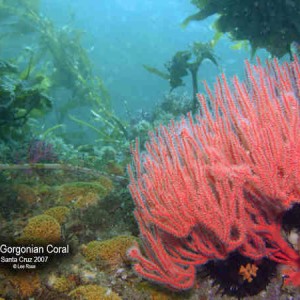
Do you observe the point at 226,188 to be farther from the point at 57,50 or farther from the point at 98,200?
the point at 57,50

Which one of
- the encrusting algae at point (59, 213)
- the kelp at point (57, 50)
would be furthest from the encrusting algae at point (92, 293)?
the kelp at point (57, 50)

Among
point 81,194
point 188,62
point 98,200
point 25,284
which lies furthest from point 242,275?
point 188,62

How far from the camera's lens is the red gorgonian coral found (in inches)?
88.4

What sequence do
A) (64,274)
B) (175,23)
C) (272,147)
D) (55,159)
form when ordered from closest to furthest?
(272,147)
(64,274)
(55,159)
(175,23)

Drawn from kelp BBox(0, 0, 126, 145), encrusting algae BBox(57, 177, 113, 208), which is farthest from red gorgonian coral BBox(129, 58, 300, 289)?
kelp BBox(0, 0, 126, 145)

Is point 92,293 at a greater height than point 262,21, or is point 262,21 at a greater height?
point 262,21

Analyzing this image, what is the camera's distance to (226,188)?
2314 millimetres

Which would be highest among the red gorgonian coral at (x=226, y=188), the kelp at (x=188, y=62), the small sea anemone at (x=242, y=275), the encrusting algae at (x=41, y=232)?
the kelp at (x=188, y=62)

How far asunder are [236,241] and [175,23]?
58.0 metres

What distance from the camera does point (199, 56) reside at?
27.7ft

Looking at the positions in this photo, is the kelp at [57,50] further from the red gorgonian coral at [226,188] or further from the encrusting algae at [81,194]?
the red gorgonian coral at [226,188]

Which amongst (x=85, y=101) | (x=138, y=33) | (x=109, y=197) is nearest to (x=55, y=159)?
(x=109, y=197)

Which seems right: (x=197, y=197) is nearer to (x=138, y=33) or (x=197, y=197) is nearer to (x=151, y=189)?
(x=151, y=189)

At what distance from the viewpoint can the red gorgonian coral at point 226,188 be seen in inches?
88.4
